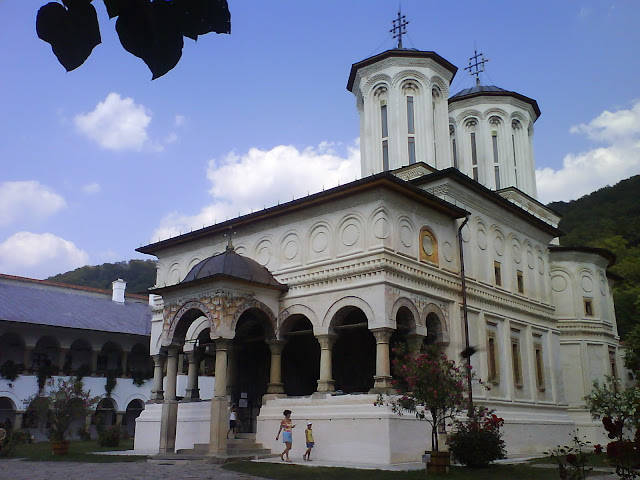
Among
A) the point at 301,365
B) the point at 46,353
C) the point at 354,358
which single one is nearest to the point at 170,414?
the point at 301,365

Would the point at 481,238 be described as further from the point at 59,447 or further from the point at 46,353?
the point at 46,353

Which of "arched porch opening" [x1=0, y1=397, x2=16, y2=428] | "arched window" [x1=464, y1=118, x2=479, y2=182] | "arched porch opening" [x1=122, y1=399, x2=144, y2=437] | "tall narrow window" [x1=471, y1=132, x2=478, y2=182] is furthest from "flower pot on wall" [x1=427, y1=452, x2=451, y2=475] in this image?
"arched porch opening" [x1=122, y1=399, x2=144, y2=437]

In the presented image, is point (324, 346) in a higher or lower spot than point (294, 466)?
higher

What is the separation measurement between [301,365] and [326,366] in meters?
4.04

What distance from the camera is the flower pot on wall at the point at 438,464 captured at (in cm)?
1172

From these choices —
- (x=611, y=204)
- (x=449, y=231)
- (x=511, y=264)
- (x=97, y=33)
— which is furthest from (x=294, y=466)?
(x=611, y=204)

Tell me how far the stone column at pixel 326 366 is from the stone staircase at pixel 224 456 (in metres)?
2.04

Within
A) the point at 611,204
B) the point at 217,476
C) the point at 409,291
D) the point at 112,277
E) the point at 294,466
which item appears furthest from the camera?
the point at 112,277

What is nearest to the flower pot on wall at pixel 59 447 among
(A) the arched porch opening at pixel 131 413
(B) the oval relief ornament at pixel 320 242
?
(B) the oval relief ornament at pixel 320 242

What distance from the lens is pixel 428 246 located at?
17500 mm

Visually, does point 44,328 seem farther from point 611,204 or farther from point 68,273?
point 611,204

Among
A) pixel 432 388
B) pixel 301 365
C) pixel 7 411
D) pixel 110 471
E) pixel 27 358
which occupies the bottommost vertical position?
pixel 110 471

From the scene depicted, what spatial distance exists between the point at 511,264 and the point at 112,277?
47.0 metres

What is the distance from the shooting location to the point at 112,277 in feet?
198
